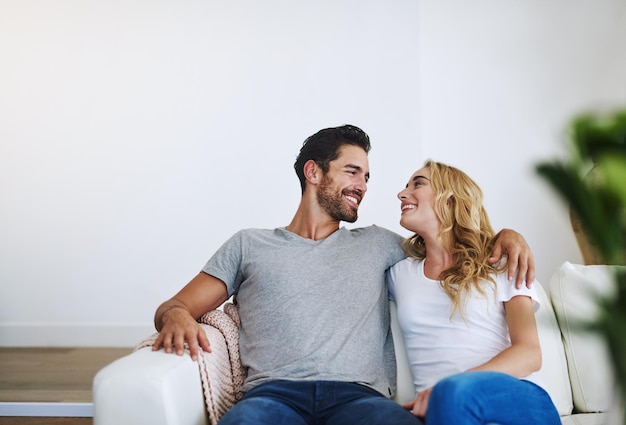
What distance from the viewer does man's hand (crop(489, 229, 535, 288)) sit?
Result: 69.7 inches

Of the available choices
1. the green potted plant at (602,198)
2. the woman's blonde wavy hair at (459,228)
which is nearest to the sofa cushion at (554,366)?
the woman's blonde wavy hair at (459,228)

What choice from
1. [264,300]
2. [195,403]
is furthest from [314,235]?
[195,403]

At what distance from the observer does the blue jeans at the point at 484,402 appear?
128 centimetres

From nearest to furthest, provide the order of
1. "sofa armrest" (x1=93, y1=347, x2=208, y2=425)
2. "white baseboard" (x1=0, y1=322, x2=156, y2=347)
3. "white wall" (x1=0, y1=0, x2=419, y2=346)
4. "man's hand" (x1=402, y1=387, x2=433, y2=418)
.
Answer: "sofa armrest" (x1=93, y1=347, x2=208, y2=425) → "man's hand" (x1=402, y1=387, x2=433, y2=418) → "white wall" (x1=0, y1=0, x2=419, y2=346) → "white baseboard" (x1=0, y1=322, x2=156, y2=347)

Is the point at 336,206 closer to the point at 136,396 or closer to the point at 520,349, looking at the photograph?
the point at 520,349

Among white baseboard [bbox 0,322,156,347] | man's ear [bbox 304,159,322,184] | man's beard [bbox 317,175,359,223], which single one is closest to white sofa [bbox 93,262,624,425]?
man's beard [bbox 317,175,359,223]

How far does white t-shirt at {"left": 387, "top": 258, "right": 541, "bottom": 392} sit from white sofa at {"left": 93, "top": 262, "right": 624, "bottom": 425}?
0.11 meters

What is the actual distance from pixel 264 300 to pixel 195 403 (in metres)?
0.39

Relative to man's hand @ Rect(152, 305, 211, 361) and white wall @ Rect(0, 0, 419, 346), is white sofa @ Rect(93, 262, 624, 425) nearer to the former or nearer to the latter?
man's hand @ Rect(152, 305, 211, 361)

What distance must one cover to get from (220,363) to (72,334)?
306 cm

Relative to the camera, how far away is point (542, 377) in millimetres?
1876

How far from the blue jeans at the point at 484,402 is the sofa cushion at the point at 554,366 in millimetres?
428

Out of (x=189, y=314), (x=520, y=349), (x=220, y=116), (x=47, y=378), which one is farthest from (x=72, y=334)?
(x=520, y=349)

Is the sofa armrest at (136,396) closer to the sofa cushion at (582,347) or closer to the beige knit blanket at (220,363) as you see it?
the beige knit blanket at (220,363)
